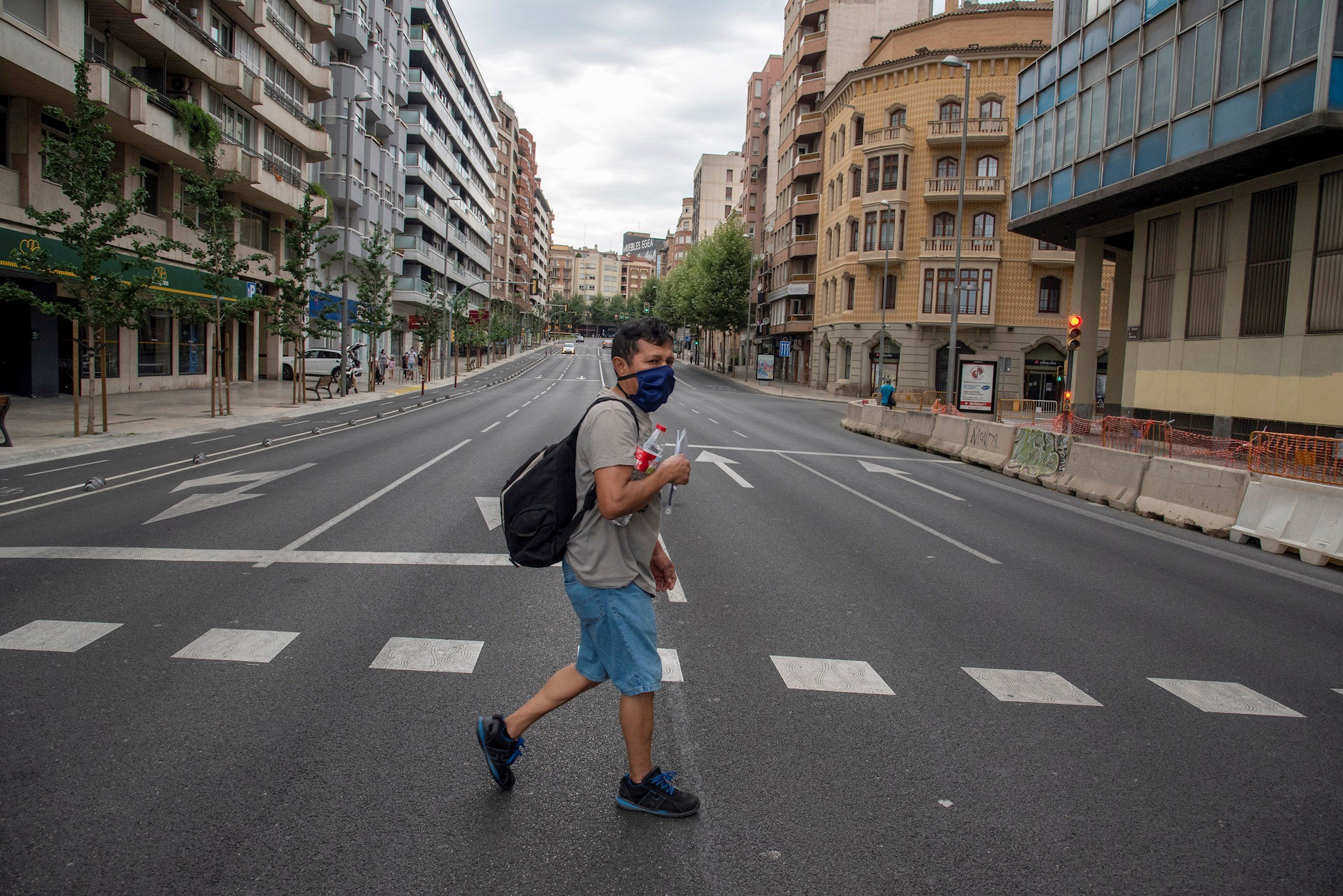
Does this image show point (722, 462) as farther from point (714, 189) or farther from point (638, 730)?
point (714, 189)

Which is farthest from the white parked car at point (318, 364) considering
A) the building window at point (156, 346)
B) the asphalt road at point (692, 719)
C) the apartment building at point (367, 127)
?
the asphalt road at point (692, 719)

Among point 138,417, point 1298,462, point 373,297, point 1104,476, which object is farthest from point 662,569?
point 373,297

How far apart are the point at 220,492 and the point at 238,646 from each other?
667cm

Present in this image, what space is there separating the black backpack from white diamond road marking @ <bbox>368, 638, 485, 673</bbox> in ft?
6.19

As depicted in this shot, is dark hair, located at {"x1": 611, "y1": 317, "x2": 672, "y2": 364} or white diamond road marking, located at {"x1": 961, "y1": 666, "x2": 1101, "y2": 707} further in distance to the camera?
white diamond road marking, located at {"x1": 961, "y1": 666, "x2": 1101, "y2": 707}

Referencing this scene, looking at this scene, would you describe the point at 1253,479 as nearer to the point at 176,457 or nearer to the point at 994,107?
the point at 176,457

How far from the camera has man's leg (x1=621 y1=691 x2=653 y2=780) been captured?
3.48 meters

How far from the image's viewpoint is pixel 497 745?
12.0 ft

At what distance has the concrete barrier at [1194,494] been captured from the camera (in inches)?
444

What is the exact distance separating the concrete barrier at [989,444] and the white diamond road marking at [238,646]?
15028 mm

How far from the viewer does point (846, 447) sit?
21.4 meters

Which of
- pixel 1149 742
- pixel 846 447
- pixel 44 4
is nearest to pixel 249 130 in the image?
pixel 44 4

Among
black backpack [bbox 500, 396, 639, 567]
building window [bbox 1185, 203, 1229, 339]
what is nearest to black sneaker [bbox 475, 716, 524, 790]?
black backpack [bbox 500, 396, 639, 567]

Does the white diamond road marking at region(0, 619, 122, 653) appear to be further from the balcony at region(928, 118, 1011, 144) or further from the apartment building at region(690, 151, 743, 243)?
the apartment building at region(690, 151, 743, 243)
